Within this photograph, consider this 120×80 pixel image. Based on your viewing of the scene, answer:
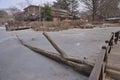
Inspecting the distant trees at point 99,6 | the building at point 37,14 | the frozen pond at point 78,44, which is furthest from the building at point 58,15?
the frozen pond at point 78,44

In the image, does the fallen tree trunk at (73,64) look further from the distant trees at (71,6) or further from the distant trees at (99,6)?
the distant trees at (71,6)

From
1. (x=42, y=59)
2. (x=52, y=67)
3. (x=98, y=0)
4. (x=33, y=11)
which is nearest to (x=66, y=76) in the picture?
(x=52, y=67)

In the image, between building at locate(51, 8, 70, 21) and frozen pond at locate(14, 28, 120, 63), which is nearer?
frozen pond at locate(14, 28, 120, 63)

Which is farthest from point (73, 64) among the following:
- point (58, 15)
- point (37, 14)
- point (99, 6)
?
point (58, 15)

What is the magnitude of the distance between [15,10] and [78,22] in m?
30.5

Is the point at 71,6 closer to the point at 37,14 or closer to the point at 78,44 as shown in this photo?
the point at 37,14

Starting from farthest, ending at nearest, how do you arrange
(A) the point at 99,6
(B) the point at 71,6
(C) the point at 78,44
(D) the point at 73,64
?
1. (B) the point at 71,6
2. (A) the point at 99,6
3. (C) the point at 78,44
4. (D) the point at 73,64

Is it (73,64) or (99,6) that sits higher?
(99,6)

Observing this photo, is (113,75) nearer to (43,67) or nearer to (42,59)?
(43,67)

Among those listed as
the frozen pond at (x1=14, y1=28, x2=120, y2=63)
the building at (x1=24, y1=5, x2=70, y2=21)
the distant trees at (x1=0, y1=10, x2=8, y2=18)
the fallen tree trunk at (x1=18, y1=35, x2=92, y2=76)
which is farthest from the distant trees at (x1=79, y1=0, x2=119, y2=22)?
the fallen tree trunk at (x1=18, y1=35, x2=92, y2=76)

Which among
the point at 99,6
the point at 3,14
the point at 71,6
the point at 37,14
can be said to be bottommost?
the point at 37,14

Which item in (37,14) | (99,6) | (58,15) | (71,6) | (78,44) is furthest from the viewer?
(71,6)

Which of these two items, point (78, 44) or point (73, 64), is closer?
point (73, 64)

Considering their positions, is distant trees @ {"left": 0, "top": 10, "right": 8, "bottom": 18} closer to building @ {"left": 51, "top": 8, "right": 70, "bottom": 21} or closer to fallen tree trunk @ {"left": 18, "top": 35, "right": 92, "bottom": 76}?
building @ {"left": 51, "top": 8, "right": 70, "bottom": 21}
